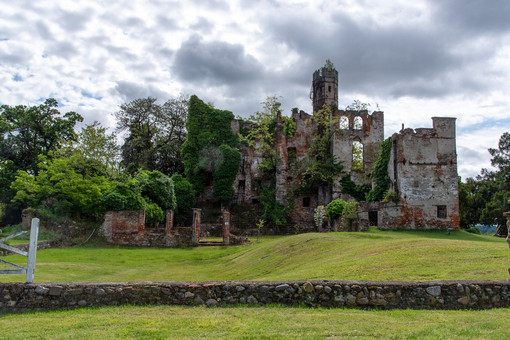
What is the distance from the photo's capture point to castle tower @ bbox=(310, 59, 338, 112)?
194 ft

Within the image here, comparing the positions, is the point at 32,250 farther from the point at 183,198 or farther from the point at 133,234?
the point at 183,198

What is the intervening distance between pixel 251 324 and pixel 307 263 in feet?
25.2

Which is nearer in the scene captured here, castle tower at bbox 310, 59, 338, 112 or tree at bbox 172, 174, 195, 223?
tree at bbox 172, 174, 195, 223

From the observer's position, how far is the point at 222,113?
141 feet

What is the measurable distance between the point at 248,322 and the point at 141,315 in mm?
1949

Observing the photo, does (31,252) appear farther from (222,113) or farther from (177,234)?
(222,113)

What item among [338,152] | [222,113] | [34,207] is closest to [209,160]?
[222,113]

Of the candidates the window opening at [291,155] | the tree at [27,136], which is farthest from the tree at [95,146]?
the window opening at [291,155]

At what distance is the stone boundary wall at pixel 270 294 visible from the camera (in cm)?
755

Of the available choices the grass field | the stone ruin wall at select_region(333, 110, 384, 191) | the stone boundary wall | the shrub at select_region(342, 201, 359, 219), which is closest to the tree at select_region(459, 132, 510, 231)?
the stone ruin wall at select_region(333, 110, 384, 191)

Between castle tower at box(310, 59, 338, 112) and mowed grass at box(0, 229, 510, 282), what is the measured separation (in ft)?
128

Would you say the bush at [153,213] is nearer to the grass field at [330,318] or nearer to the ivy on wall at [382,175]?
the ivy on wall at [382,175]

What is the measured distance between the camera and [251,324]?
654 cm

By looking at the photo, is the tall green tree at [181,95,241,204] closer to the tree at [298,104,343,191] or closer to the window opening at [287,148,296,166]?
the window opening at [287,148,296,166]
